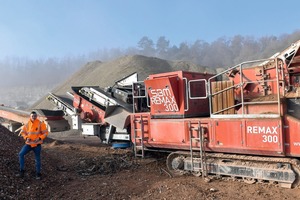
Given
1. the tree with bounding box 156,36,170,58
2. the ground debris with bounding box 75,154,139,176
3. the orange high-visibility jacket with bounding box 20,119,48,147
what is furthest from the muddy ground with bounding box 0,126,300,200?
the tree with bounding box 156,36,170,58

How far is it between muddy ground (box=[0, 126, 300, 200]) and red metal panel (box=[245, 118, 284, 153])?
754mm

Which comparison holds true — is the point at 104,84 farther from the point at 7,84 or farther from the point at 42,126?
the point at 7,84

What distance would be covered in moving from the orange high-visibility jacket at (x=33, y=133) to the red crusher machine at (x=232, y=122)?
2.25 m

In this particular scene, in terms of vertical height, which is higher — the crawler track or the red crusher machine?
the red crusher machine

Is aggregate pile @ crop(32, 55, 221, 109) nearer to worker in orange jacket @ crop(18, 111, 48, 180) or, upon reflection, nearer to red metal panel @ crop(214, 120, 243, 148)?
worker in orange jacket @ crop(18, 111, 48, 180)

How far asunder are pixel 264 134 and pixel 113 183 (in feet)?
10.7

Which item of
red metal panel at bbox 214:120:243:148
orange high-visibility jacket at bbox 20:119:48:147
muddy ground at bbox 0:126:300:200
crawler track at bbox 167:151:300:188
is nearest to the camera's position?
crawler track at bbox 167:151:300:188

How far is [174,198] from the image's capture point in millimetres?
5805

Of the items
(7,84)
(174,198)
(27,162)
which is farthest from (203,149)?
(7,84)

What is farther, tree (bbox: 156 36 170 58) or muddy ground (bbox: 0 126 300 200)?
tree (bbox: 156 36 170 58)

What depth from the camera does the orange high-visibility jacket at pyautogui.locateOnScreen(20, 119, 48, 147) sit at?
24.5 feet

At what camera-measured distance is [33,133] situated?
7.50 m

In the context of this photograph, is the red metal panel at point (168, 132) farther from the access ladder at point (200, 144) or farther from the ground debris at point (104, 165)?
the ground debris at point (104, 165)

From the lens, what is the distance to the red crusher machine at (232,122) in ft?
19.4
